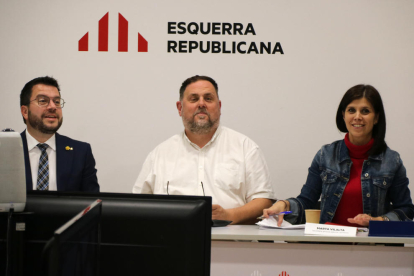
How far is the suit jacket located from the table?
1.31m

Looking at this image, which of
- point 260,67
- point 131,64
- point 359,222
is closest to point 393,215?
point 359,222

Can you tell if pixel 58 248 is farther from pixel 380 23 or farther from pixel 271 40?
pixel 380 23

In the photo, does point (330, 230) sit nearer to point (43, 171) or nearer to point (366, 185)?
point (366, 185)

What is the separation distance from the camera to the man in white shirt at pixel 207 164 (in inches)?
120

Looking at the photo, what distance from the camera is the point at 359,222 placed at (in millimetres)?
2328

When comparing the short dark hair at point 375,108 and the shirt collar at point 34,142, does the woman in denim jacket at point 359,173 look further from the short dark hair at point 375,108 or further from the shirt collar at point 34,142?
the shirt collar at point 34,142

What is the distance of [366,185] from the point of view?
8.89 ft

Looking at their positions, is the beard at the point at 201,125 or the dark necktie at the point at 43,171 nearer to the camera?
the dark necktie at the point at 43,171

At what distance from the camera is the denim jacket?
2.69 m

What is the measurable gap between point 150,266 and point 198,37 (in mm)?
3018

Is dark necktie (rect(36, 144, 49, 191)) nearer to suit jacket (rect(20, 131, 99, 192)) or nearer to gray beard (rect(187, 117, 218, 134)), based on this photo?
suit jacket (rect(20, 131, 99, 192))

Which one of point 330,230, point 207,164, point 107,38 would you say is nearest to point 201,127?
point 207,164

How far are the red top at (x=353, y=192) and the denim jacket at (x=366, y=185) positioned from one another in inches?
1.2

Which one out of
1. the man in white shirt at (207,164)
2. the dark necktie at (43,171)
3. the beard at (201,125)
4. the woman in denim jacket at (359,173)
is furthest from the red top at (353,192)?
the dark necktie at (43,171)
